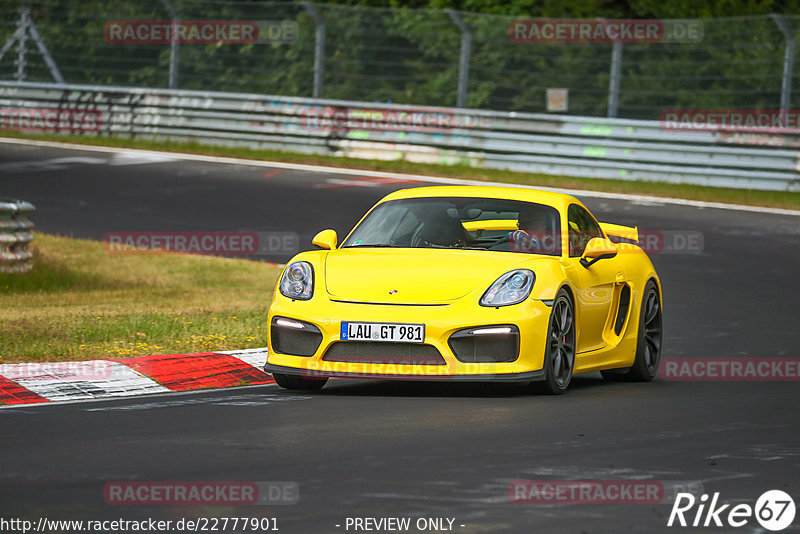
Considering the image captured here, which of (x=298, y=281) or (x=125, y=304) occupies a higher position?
(x=298, y=281)

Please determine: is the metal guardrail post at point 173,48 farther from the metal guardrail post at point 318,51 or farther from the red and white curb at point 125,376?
the red and white curb at point 125,376

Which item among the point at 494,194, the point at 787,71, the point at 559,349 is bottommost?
the point at 559,349

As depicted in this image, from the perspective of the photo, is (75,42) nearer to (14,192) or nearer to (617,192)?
(14,192)

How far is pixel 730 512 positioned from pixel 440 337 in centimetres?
311

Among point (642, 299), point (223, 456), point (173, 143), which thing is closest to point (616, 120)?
point (173, 143)

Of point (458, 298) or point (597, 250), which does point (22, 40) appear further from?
point (458, 298)

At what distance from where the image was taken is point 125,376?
9.51 metres

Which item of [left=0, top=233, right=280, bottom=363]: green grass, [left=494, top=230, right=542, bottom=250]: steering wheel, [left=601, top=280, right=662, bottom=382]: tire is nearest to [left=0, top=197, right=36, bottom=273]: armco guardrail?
[left=0, top=233, right=280, bottom=363]: green grass

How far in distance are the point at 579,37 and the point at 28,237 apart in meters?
12.6

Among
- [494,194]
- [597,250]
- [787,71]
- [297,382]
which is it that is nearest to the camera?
[297,382]

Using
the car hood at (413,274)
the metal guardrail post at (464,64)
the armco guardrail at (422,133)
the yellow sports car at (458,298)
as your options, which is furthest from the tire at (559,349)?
the metal guardrail post at (464,64)

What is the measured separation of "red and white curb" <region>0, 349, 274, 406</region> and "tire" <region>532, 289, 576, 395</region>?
1.91 m

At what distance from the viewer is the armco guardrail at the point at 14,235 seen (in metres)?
14.1

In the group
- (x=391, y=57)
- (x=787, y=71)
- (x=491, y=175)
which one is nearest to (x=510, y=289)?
(x=787, y=71)
